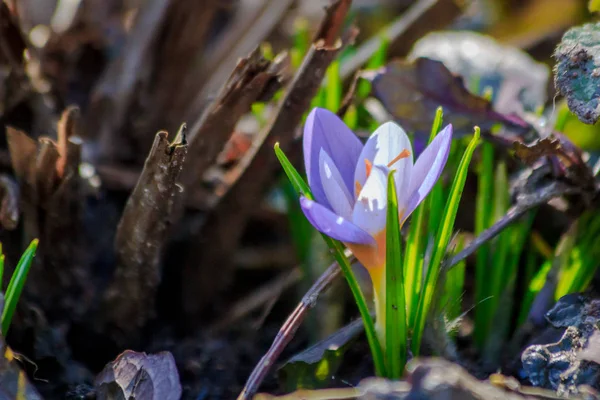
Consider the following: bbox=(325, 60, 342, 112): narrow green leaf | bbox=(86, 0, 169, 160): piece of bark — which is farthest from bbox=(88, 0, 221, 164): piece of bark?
bbox=(325, 60, 342, 112): narrow green leaf

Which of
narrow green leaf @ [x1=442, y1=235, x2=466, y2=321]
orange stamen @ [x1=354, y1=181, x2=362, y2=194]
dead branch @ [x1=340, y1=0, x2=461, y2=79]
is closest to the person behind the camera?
orange stamen @ [x1=354, y1=181, x2=362, y2=194]

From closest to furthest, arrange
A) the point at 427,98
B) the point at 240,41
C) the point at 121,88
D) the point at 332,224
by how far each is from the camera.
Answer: the point at 332,224 → the point at 427,98 → the point at 121,88 → the point at 240,41

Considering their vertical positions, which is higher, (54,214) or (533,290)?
(54,214)

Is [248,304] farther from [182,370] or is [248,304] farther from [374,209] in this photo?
[374,209]

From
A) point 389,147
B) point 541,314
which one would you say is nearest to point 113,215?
point 389,147

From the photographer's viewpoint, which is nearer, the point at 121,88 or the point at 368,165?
the point at 368,165

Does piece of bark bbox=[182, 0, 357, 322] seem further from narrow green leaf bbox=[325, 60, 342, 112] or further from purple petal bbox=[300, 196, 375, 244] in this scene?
purple petal bbox=[300, 196, 375, 244]

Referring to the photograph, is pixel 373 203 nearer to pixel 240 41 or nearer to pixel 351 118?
pixel 351 118

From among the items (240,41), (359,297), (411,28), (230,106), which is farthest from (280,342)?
(240,41)

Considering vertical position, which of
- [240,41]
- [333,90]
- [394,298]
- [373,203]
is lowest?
[394,298]
